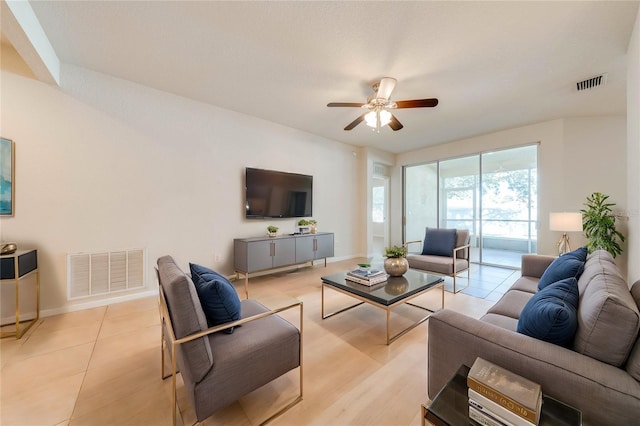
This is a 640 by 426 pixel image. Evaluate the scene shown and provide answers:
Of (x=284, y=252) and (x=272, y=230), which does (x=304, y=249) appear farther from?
(x=272, y=230)

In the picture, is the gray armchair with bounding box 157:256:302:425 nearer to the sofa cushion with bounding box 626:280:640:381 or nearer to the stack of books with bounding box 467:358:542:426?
the stack of books with bounding box 467:358:542:426

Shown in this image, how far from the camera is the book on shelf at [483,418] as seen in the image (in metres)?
0.83

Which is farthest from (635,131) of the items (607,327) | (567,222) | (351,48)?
(351,48)

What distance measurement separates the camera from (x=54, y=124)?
2.53 metres

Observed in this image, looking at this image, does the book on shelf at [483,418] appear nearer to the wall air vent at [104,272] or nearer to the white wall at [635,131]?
the white wall at [635,131]

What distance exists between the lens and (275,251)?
3787 millimetres

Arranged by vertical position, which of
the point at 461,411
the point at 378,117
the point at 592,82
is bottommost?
the point at 461,411

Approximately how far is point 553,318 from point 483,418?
558 millimetres

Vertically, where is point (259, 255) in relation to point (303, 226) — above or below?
below

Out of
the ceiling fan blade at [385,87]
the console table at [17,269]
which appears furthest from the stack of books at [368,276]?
the console table at [17,269]

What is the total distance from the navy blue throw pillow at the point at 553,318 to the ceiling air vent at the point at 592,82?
121 inches

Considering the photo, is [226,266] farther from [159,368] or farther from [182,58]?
[182,58]

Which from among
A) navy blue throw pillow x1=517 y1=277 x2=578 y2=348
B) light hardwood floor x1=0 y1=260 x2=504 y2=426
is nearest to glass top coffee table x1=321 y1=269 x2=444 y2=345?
light hardwood floor x1=0 y1=260 x2=504 y2=426

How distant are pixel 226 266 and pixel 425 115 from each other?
4.03m
